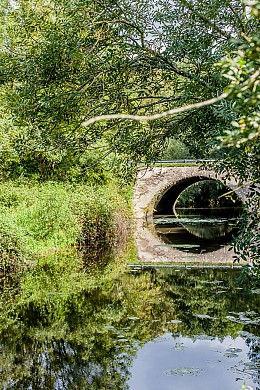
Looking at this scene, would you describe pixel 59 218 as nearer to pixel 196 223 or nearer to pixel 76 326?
pixel 76 326

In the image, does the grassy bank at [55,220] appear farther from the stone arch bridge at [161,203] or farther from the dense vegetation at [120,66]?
the dense vegetation at [120,66]

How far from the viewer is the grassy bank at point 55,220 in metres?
11.7

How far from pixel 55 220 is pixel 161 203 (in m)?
18.9

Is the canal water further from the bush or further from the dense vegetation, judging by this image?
the dense vegetation

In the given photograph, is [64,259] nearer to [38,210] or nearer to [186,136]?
[38,210]

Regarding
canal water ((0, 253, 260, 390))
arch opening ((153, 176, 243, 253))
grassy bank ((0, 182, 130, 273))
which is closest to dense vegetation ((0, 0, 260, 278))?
arch opening ((153, 176, 243, 253))

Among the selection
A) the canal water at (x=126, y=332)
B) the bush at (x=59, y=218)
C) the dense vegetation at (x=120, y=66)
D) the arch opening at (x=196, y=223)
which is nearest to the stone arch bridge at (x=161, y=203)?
the arch opening at (x=196, y=223)

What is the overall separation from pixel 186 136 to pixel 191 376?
3.25m

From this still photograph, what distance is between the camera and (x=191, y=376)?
244 inches

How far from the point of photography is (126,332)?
25.1 ft

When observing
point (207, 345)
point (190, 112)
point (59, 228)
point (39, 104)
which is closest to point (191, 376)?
point (207, 345)

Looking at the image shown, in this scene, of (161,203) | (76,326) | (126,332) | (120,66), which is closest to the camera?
(120,66)

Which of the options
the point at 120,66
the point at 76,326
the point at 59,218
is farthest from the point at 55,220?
the point at 120,66

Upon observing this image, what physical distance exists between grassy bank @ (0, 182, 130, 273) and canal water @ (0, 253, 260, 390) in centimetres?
98
